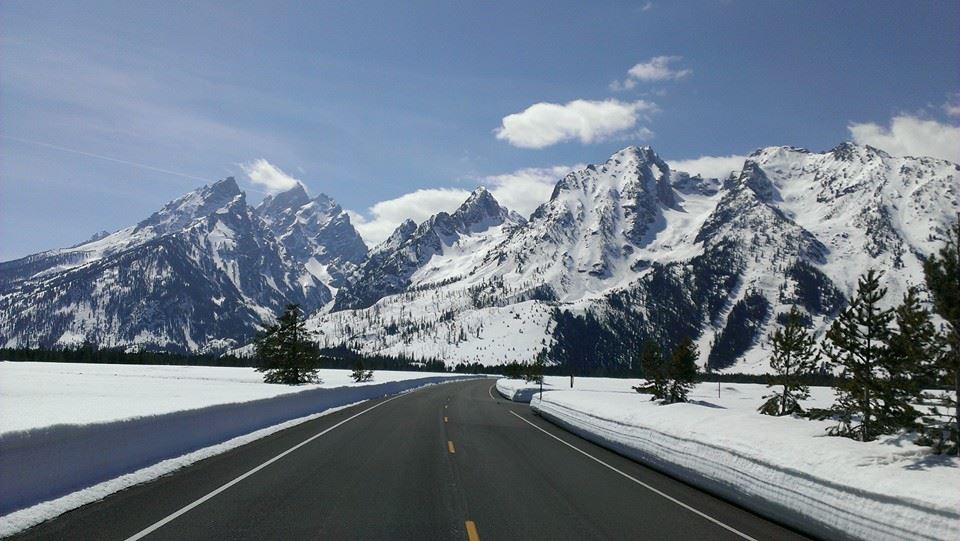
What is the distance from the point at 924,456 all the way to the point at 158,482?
12962 mm

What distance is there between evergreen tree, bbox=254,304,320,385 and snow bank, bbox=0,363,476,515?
1667 inches

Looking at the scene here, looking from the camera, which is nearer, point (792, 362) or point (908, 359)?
point (908, 359)

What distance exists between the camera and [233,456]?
1658cm

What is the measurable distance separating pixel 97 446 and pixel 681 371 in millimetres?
38598

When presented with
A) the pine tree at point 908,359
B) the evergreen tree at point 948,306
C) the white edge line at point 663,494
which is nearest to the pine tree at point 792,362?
the pine tree at point 908,359

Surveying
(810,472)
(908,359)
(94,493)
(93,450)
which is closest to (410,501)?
(94,493)

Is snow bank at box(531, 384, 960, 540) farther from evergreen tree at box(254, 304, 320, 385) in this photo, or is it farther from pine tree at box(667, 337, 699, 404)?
evergreen tree at box(254, 304, 320, 385)

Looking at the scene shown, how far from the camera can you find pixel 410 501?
11.3 m

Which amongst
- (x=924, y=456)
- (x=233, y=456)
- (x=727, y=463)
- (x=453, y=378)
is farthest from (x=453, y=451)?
(x=453, y=378)

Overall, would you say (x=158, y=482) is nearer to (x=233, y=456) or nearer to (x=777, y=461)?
(x=233, y=456)

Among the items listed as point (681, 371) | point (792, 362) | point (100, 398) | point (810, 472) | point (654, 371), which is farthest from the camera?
point (654, 371)

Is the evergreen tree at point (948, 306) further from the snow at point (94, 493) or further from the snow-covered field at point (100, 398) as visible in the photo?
the snow-covered field at point (100, 398)

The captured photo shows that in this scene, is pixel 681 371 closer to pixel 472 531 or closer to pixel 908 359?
pixel 908 359

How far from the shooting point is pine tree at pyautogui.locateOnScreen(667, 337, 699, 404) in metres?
44.6
